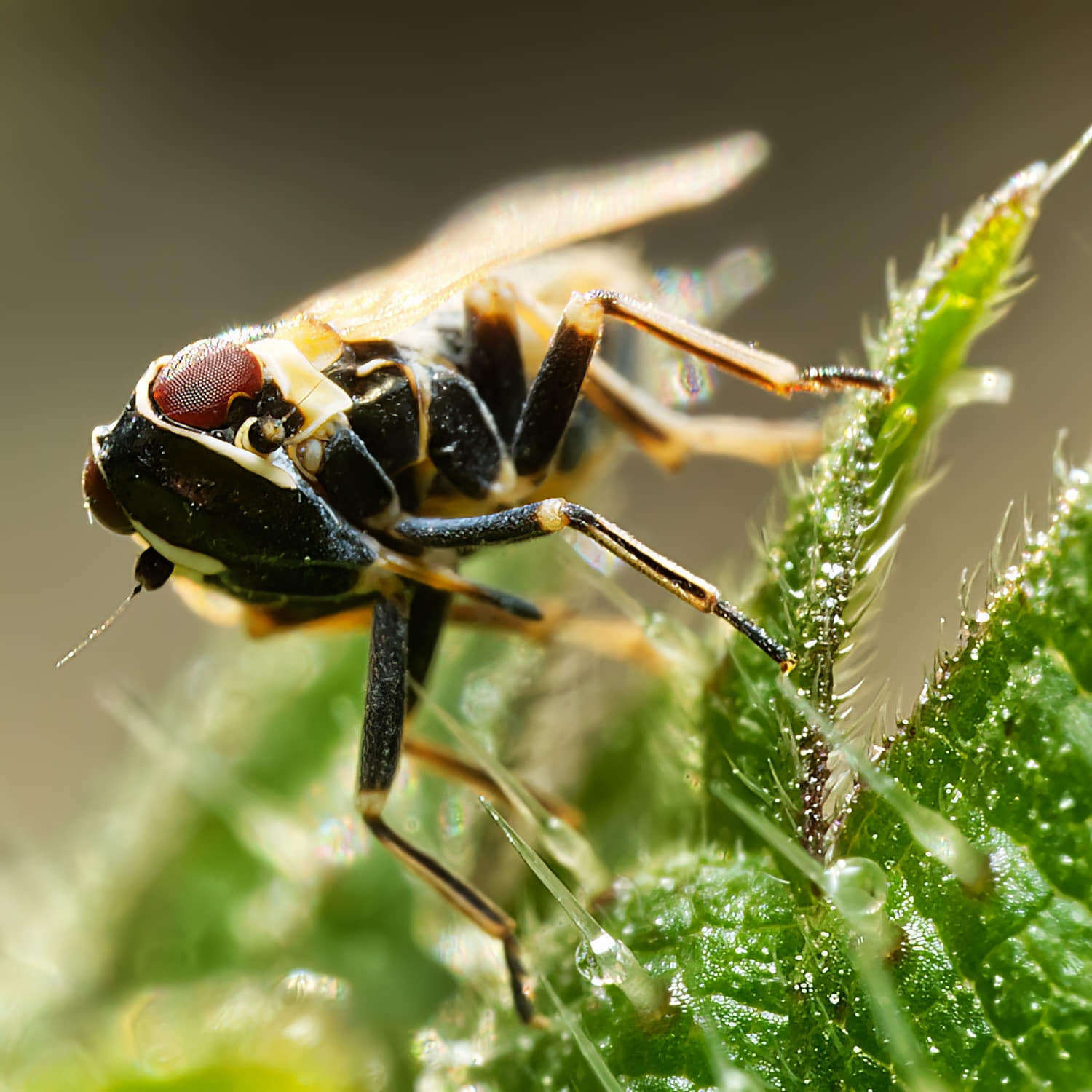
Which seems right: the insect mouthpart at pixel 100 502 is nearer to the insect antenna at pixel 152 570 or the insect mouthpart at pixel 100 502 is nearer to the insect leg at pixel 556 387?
the insect antenna at pixel 152 570

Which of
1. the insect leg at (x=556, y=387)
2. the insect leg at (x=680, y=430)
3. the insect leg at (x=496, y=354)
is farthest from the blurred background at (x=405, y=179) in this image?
the insect leg at (x=556, y=387)

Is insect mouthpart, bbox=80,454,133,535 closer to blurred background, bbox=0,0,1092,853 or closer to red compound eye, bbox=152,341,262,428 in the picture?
red compound eye, bbox=152,341,262,428

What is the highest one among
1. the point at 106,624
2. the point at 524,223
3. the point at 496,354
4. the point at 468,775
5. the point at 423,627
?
the point at 524,223

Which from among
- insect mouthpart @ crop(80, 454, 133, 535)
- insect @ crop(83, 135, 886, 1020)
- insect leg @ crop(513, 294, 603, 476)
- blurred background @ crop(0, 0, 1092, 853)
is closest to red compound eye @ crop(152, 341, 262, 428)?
insect @ crop(83, 135, 886, 1020)

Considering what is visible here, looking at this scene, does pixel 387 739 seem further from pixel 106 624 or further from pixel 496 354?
pixel 496 354

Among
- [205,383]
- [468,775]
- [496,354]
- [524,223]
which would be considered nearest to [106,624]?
[205,383]

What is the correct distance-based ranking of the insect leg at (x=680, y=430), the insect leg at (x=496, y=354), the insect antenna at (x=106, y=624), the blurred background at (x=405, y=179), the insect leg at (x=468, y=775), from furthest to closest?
1. the blurred background at (x=405, y=179)
2. the insect leg at (x=680, y=430)
3. the insect leg at (x=496, y=354)
4. the insect antenna at (x=106, y=624)
5. the insect leg at (x=468, y=775)
